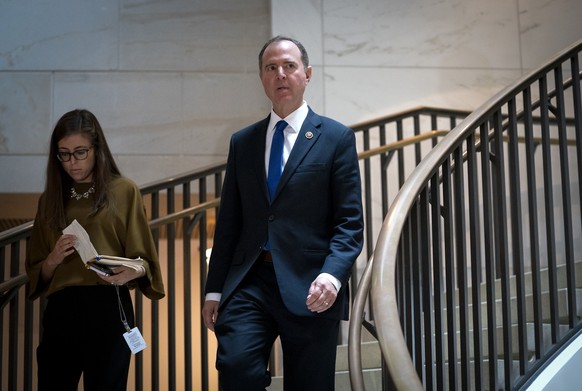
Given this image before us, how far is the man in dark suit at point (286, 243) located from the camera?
243cm

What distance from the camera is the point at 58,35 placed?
6527 mm

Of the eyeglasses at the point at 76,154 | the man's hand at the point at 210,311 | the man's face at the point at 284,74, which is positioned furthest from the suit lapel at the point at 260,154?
the eyeglasses at the point at 76,154

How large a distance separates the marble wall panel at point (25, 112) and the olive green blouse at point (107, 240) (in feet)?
11.3

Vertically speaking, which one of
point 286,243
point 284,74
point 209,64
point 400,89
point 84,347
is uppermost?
point 209,64

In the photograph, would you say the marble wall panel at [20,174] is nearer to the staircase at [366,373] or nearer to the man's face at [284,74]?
the staircase at [366,373]

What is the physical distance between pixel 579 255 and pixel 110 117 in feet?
12.3

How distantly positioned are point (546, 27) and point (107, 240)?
15.6 ft

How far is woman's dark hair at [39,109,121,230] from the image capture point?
3018 millimetres

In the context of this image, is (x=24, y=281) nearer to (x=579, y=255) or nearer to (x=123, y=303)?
(x=123, y=303)

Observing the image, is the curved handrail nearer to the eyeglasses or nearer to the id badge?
the id badge

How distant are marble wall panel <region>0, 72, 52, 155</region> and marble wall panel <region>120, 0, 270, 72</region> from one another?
27.0 inches

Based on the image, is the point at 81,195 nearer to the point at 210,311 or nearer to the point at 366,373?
the point at 210,311

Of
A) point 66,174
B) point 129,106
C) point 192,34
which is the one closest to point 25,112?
point 129,106

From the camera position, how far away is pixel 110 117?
21.1ft
